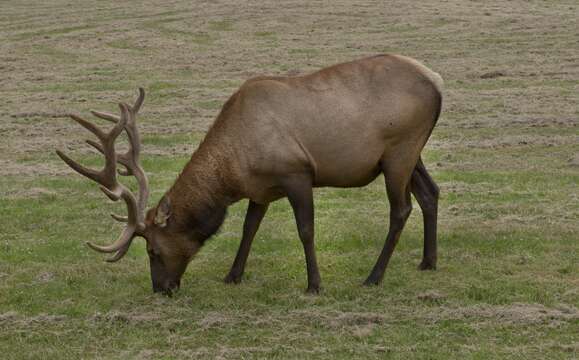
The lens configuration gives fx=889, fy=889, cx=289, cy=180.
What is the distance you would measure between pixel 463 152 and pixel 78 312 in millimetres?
7798

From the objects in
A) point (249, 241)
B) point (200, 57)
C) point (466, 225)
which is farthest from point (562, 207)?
point (200, 57)

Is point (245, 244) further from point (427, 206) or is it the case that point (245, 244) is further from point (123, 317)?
point (427, 206)

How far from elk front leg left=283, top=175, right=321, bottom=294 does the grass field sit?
0.18 m

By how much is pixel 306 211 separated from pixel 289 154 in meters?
0.54

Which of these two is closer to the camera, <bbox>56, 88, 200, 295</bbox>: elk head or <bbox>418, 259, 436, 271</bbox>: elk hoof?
<bbox>56, 88, 200, 295</bbox>: elk head

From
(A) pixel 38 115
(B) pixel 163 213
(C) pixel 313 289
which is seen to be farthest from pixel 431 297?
(A) pixel 38 115

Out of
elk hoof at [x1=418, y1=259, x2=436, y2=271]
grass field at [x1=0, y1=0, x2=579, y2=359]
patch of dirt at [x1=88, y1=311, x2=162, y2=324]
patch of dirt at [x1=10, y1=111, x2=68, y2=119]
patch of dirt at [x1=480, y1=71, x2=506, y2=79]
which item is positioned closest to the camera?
grass field at [x1=0, y1=0, x2=579, y2=359]

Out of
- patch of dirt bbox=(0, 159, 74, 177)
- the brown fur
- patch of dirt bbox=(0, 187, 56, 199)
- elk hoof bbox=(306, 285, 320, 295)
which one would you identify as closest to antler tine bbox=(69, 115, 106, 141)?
the brown fur

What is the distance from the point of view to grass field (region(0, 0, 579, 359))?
7.00 m

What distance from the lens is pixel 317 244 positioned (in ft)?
31.5

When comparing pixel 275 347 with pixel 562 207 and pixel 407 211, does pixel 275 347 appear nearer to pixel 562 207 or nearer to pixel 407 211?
pixel 407 211

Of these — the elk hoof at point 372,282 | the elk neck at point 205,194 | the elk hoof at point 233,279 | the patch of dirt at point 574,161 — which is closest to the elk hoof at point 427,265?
the elk hoof at point 372,282

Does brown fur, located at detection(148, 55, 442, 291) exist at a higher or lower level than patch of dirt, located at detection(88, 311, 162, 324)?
higher

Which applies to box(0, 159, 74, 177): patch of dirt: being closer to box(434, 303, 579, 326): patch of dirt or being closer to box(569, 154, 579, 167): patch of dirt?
box(569, 154, 579, 167): patch of dirt
